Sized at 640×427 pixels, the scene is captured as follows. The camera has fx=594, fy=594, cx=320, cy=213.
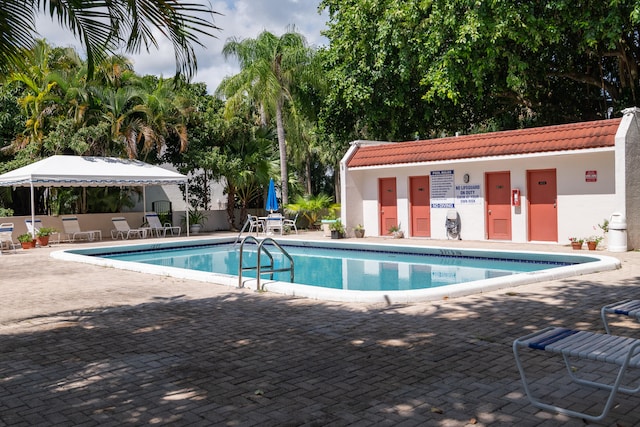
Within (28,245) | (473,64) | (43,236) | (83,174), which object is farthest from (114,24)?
(43,236)

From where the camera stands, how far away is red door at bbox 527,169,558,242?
17.1 metres

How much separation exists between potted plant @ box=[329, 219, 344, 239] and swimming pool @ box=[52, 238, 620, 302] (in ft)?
4.61

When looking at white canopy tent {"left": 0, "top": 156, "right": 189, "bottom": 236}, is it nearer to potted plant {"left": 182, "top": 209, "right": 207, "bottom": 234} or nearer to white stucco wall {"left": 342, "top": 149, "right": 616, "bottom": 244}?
potted plant {"left": 182, "top": 209, "right": 207, "bottom": 234}

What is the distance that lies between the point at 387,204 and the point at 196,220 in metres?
Result: 9.22

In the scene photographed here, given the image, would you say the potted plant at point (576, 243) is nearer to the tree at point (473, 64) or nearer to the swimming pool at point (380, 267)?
the swimming pool at point (380, 267)

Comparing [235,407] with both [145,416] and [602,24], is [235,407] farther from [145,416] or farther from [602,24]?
[602,24]

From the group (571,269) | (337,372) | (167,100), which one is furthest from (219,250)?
(337,372)

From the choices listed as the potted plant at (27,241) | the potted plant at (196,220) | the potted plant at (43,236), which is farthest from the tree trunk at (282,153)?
the potted plant at (27,241)

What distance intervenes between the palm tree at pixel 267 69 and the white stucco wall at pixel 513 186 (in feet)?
17.3

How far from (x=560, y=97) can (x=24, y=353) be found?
79.8ft

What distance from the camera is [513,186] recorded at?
17922 mm

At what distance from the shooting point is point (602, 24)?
17.7 m

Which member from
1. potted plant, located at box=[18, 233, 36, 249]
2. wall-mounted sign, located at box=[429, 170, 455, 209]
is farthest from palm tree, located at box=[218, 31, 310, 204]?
potted plant, located at box=[18, 233, 36, 249]

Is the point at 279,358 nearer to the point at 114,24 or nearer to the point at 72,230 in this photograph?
the point at 114,24
